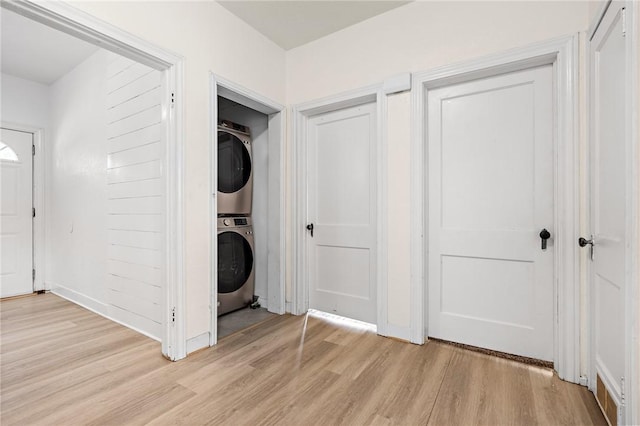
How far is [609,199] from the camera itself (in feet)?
4.70

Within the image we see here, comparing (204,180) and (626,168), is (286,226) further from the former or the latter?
(626,168)

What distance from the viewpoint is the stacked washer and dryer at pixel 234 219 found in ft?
9.90

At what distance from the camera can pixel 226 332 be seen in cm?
255

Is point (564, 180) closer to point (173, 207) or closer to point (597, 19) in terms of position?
point (597, 19)

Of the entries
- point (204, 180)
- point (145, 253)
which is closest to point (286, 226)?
point (204, 180)

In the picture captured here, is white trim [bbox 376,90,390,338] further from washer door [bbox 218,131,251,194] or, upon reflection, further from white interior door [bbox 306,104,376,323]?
washer door [bbox 218,131,251,194]

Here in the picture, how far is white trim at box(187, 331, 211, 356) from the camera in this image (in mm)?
2125

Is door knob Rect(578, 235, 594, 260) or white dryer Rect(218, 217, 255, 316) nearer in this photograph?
door knob Rect(578, 235, 594, 260)

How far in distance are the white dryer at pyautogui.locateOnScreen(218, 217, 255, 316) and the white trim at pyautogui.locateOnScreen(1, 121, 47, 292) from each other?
281 centimetres

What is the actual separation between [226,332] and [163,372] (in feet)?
2.29

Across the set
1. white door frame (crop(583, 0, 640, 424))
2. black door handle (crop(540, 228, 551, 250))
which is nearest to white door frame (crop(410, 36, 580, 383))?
black door handle (crop(540, 228, 551, 250))

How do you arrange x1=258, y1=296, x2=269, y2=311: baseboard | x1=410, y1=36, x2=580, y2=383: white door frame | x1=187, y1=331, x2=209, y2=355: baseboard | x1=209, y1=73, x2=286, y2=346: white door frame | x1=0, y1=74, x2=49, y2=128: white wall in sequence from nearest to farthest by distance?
1. x1=410, y1=36, x2=580, y2=383: white door frame
2. x1=187, y1=331, x2=209, y2=355: baseboard
3. x1=209, y1=73, x2=286, y2=346: white door frame
4. x1=258, y1=296, x2=269, y2=311: baseboard
5. x1=0, y1=74, x2=49, y2=128: white wall

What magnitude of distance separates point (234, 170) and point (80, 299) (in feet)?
7.49

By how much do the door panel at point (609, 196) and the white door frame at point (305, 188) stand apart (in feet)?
4.12
